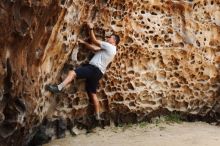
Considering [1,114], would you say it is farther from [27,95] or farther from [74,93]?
[74,93]

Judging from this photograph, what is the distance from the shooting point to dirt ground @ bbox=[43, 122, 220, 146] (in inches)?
283

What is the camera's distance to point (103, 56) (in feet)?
24.6

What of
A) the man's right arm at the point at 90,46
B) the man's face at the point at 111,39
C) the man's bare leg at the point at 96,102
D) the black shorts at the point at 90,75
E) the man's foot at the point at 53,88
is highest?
the man's face at the point at 111,39

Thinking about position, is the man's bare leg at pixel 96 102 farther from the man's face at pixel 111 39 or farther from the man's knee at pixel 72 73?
the man's face at pixel 111 39

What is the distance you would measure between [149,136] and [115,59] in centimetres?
132

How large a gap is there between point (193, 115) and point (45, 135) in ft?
9.50

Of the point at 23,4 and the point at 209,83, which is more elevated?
the point at 23,4

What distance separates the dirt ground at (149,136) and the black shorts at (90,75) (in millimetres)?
725

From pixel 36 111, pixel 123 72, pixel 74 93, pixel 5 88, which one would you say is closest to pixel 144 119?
pixel 123 72

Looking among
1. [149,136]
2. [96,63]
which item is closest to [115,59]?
[96,63]

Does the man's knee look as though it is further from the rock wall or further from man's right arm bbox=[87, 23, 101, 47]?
man's right arm bbox=[87, 23, 101, 47]

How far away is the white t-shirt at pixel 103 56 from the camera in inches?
293

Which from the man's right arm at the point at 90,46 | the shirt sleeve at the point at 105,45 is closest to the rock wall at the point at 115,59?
the man's right arm at the point at 90,46

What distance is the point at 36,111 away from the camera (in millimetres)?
6594
